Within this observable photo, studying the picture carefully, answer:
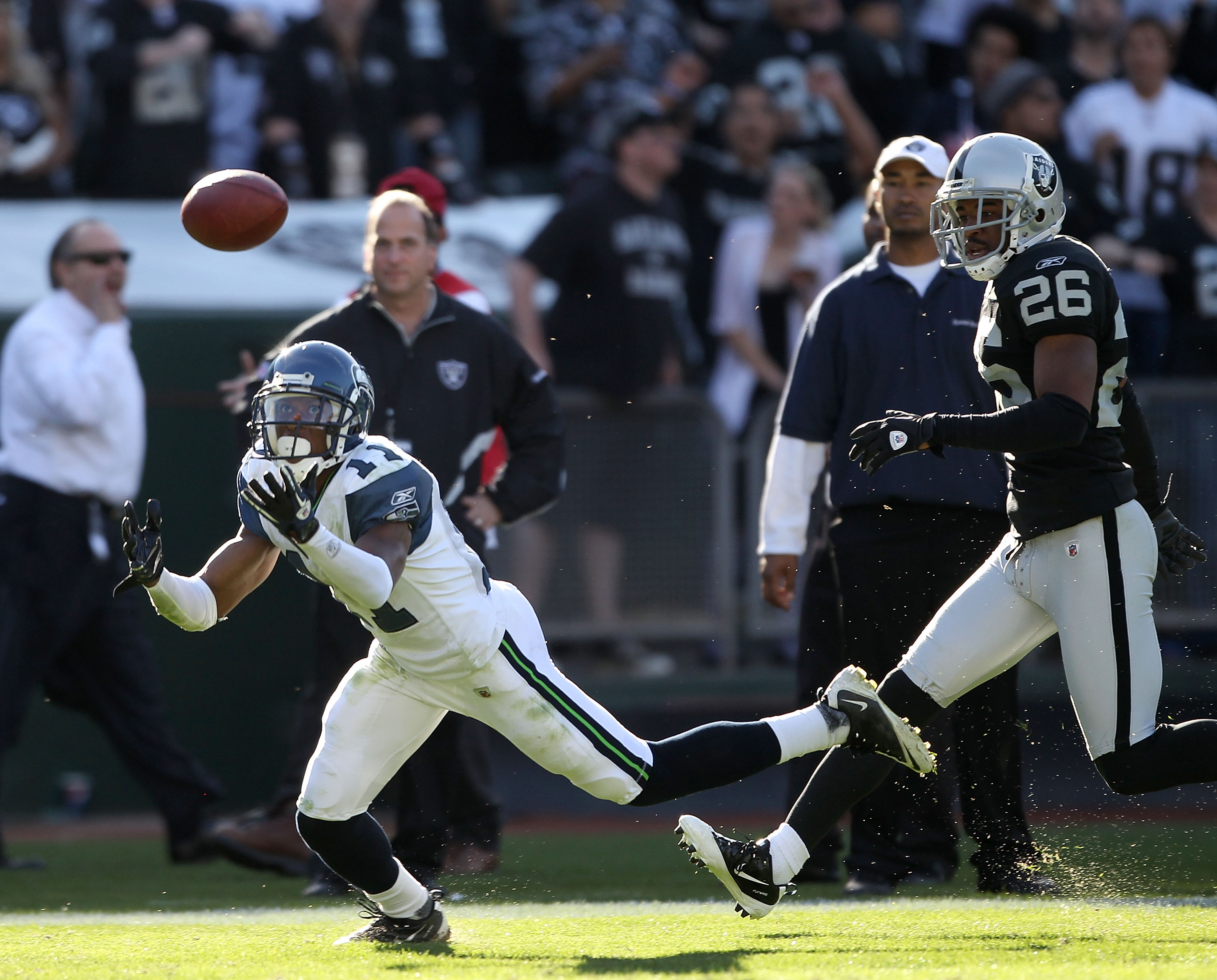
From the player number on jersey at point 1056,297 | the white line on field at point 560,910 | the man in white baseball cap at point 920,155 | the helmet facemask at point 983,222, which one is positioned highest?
the man in white baseball cap at point 920,155

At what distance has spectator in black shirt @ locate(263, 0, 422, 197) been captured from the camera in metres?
8.97

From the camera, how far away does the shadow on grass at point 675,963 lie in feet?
12.9

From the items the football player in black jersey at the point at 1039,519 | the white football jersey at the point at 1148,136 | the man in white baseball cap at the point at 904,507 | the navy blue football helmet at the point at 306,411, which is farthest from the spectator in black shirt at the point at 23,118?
the football player in black jersey at the point at 1039,519

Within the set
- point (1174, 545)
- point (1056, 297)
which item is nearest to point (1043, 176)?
point (1056, 297)

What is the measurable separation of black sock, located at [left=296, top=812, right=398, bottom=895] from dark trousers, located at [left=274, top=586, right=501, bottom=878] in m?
1.09

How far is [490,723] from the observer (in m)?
4.49

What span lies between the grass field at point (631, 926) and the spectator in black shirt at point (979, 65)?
3.77 m

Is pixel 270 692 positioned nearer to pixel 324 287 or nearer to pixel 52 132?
pixel 324 287

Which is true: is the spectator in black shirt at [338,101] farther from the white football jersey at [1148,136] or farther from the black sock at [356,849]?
the black sock at [356,849]

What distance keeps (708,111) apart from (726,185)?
643 millimetres

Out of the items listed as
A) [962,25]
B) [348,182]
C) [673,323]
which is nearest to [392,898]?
[673,323]

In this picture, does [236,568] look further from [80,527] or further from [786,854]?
[80,527]

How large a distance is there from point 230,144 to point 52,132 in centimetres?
90

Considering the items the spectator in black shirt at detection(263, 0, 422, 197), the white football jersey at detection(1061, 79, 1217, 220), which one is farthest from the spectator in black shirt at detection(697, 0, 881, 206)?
the spectator in black shirt at detection(263, 0, 422, 197)
